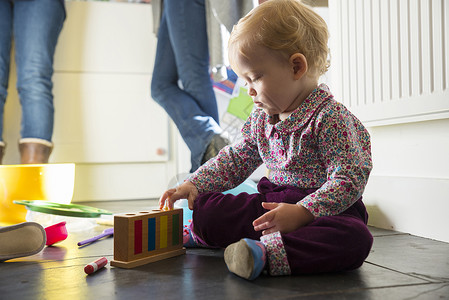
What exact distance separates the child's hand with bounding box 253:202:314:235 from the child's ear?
24 centimetres

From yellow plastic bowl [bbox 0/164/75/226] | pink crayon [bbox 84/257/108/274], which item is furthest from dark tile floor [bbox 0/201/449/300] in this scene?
yellow plastic bowl [bbox 0/164/75/226]

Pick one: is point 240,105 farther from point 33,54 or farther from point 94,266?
point 94,266

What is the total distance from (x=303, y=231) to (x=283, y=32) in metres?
0.33

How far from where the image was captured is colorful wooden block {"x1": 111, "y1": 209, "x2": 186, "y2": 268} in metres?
0.74

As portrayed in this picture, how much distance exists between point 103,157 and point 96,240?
125 cm

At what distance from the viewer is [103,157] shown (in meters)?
2.25

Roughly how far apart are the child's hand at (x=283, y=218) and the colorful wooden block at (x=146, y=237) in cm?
19

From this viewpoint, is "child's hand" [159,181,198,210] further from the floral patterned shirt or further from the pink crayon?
the pink crayon

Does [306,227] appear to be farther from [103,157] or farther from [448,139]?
[103,157]

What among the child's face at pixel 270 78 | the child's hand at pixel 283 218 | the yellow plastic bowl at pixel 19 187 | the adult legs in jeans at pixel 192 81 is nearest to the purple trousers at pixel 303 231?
the child's hand at pixel 283 218

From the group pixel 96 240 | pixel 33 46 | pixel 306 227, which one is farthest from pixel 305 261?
pixel 33 46

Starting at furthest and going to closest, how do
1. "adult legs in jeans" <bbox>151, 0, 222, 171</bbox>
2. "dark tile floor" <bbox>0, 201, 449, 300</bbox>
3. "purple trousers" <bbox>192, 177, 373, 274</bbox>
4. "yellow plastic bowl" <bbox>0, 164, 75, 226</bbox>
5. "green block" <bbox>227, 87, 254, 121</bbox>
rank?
"green block" <bbox>227, 87, 254, 121</bbox> → "adult legs in jeans" <bbox>151, 0, 222, 171</bbox> → "yellow plastic bowl" <bbox>0, 164, 75, 226</bbox> → "purple trousers" <bbox>192, 177, 373, 274</bbox> → "dark tile floor" <bbox>0, 201, 449, 300</bbox>

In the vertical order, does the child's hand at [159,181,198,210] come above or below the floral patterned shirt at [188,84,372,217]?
below

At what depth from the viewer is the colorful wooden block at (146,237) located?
739 millimetres
